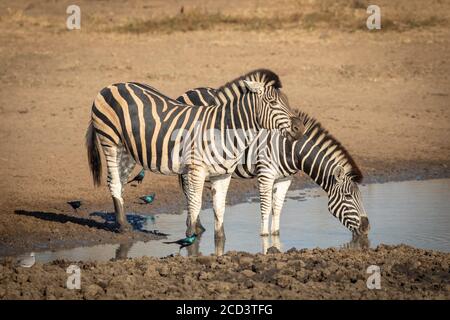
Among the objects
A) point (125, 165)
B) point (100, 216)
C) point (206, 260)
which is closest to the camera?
point (206, 260)

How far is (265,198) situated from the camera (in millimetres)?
11031

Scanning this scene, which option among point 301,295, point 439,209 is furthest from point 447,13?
point 301,295

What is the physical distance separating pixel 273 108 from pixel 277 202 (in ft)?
3.53

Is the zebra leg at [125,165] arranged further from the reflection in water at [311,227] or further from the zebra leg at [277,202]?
the zebra leg at [277,202]

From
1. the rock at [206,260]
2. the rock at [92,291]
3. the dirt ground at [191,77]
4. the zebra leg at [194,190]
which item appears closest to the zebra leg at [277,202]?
the zebra leg at [194,190]

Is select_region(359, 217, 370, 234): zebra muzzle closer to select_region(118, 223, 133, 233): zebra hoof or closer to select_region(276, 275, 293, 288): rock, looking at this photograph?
select_region(276, 275, 293, 288): rock

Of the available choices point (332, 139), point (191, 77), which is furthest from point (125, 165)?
point (191, 77)

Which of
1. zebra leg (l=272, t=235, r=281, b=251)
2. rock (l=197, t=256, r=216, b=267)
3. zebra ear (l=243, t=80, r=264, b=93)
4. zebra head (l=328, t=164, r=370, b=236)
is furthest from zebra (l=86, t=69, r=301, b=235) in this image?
rock (l=197, t=256, r=216, b=267)

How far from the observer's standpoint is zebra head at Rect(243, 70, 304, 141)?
10875mm

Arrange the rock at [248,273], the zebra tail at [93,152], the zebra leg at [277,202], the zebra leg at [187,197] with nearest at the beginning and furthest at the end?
1. the rock at [248,273]
2. the zebra leg at [277,202]
3. the zebra leg at [187,197]
4. the zebra tail at [93,152]

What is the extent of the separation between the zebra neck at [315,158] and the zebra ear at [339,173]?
11cm

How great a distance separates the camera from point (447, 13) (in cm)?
2559

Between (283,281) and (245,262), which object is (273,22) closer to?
(245,262)

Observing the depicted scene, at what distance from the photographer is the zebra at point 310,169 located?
11016 millimetres
